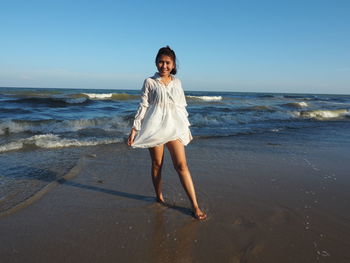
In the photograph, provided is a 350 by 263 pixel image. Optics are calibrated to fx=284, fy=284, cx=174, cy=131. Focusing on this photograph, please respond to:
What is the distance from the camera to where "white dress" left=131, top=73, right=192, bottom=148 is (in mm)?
2998

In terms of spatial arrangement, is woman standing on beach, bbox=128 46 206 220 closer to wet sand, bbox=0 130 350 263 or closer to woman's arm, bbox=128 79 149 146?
woman's arm, bbox=128 79 149 146

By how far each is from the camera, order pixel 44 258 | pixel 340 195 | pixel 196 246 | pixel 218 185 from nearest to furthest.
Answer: pixel 44 258
pixel 196 246
pixel 340 195
pixel 218 185

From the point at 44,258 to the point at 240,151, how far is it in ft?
16.2

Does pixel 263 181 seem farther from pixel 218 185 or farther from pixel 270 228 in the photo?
pixel 270 228

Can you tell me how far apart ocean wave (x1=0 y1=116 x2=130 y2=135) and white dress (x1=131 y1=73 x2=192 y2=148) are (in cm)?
715

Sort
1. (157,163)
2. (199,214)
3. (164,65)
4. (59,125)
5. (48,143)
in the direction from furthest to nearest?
(59,125) → (48,143) → (157,163) → (199,214) → (164,65)

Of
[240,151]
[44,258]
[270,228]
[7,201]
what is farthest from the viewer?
[240,151]

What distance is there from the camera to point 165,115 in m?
3.03

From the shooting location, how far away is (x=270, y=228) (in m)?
2.86

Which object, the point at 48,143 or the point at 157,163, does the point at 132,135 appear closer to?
the point at 157,163

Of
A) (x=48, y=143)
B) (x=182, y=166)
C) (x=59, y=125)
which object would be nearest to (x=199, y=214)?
(x=182, y=166)

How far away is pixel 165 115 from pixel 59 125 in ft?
28.2

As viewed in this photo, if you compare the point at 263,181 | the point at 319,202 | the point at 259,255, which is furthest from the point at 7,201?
the point at 319,202

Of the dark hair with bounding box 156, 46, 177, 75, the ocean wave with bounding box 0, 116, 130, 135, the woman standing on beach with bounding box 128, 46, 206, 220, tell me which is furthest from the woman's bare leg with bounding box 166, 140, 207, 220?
the ocean wave with bounding box 0, 116, 130, 135
